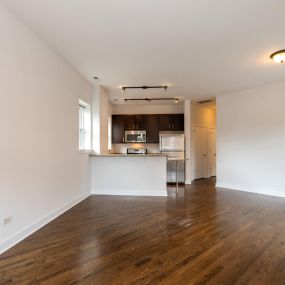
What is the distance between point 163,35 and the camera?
3047mm

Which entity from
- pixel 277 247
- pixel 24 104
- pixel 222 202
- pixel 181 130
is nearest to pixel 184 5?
pixel 24 104

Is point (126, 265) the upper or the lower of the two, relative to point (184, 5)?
lower

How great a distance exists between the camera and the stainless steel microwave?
770 cm

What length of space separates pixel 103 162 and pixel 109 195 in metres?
0.82

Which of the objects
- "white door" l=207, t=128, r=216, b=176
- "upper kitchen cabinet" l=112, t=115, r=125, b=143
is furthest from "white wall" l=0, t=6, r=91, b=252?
"white door" l=207, t=128, r=216, b=176

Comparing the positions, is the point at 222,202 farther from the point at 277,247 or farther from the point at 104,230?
the point at 104,230

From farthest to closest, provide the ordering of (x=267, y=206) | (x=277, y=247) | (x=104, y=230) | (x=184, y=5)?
(x=267, y=206) < (x=104, y=230) < (x=277, y=247) < (x=184, y=5)

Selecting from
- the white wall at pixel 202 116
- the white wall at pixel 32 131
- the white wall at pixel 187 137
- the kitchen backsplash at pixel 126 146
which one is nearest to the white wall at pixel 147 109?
the white wall at pixel 202 116

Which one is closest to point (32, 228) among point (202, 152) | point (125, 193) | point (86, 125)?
point (125, 193)

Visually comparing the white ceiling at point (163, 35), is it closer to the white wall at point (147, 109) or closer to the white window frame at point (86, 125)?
the white window frame at point (86, 125)

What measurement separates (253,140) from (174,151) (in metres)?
2.37

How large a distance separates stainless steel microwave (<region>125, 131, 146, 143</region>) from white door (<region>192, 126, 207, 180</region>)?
172cm

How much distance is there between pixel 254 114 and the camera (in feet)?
18.9

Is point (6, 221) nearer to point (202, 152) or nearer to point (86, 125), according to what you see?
point (86, 125)
